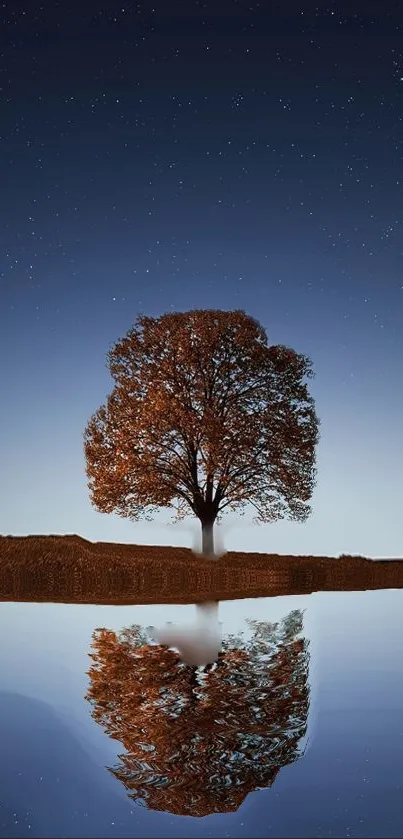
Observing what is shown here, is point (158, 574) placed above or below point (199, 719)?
above

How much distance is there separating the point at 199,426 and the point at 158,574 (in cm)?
882

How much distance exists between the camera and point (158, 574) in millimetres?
21641

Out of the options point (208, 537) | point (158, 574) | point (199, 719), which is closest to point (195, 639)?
point (199, 719)

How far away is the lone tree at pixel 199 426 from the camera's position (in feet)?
97.9

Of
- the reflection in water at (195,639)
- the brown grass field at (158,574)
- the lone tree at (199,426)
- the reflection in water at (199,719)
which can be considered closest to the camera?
the reflection in water at (199,719)

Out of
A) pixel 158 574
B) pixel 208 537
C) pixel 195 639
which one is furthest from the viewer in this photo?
pixel 208 537

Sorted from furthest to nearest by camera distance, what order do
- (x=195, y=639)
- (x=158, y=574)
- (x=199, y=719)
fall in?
(x=158, y=574) < (x=195, y=639) < (x=199, y=719)

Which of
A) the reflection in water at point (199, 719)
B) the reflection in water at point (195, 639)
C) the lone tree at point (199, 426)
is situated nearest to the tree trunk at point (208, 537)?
the lone tree at point (199, 426)

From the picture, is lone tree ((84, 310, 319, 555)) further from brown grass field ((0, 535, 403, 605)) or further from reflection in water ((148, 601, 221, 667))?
reflection in water ((148, 601, 221, 667))

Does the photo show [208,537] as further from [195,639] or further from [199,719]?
[199,719]

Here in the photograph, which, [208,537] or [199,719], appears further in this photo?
[208,537]

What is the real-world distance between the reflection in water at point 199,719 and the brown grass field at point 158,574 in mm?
7698

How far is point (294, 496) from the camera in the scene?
3162 centimetres

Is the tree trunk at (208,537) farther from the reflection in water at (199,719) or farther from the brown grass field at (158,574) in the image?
the reflection in water at (199,719)
